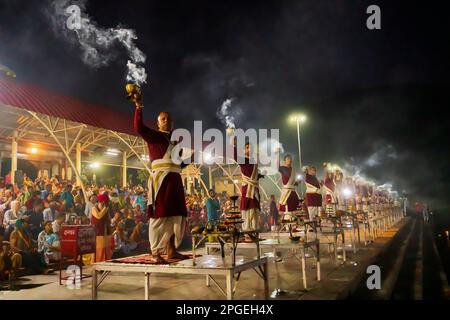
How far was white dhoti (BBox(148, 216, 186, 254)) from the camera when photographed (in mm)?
5234

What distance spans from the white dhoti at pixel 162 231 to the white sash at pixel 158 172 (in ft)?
1.02

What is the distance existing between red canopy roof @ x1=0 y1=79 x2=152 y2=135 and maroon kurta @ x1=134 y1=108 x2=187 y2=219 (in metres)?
7.74

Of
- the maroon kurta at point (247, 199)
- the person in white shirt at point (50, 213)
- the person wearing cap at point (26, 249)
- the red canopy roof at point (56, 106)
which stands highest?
the red canopy roof at point (56, 106)

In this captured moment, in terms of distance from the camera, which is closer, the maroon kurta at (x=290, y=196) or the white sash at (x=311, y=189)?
the maroon kurta at (x=290, y=196)

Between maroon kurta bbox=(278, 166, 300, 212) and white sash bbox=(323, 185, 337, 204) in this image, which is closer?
maroon kurta bbox=(278, 166, 300, 212)

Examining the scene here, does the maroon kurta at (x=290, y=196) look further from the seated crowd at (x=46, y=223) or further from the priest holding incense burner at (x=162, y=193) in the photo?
the priest holding incense burner at (x=162, y=193)

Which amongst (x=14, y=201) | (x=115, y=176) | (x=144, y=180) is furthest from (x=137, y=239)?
(x=144, y=180)

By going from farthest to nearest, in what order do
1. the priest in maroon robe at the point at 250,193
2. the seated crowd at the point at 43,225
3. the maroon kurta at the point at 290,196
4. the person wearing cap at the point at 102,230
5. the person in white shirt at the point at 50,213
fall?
the person in white shirt at the point at 50,213 → the maroon kurta at the point at 290,196 → the person wearing cap at the point at 102,230 → the seated crowd at the point at 43,225 → the priest in maroon robe at the point at 250,193

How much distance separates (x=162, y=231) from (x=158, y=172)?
857mm

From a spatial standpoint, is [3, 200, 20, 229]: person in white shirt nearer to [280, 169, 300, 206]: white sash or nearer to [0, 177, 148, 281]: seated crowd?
[0, 177, 148, 281]: seated crowd

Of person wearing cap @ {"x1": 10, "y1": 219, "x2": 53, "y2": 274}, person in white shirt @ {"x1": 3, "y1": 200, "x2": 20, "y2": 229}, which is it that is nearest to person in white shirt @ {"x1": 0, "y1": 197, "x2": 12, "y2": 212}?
person in white shirt @ {"x1": 3, "y1": 200, "x2": 20, "y2": 229}

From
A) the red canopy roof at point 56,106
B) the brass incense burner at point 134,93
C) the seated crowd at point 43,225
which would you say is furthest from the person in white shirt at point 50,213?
the brass incense burner at point 134,93

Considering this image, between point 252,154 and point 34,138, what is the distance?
46.5 feet

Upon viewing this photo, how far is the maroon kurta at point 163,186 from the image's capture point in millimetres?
5234
